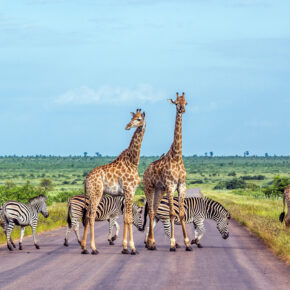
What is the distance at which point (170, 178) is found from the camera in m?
18.0

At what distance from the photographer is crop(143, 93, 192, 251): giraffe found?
17.9 m

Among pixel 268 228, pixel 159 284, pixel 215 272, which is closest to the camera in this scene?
pixel 159 284

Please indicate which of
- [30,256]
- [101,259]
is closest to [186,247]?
[101,259]

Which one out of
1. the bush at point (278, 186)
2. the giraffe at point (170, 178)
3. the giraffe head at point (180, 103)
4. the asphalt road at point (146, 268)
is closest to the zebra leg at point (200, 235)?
the asphalt road at point (146, 268)

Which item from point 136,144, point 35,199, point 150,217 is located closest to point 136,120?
point 136,144

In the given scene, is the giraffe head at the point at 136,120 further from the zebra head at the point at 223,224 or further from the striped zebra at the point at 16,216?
the zebra head at the point at 223,224

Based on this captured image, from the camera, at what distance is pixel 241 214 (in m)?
30.8

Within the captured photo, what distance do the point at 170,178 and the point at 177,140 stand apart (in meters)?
1.05

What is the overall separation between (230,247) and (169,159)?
2.73 meters

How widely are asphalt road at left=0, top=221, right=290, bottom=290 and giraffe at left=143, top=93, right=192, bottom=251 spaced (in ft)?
2.41

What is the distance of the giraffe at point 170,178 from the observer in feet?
58.9

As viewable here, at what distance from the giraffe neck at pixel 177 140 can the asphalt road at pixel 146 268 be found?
2.44m

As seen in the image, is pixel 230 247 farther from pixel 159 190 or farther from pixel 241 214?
pixel 241 214

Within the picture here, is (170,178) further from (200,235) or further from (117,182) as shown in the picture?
(200,235)
